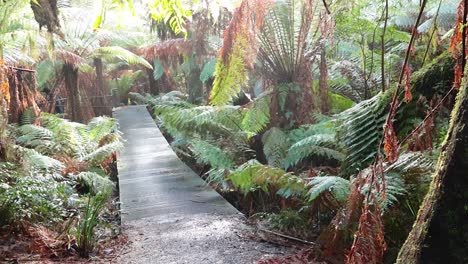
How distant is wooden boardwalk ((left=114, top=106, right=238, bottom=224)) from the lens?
4.05 meters

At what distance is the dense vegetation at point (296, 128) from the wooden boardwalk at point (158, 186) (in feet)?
0.86

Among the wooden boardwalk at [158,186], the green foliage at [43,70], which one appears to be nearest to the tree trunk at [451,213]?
the wooden boardwalk at [158,186]

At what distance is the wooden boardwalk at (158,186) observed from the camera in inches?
159

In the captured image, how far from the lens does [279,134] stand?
5.46 meters

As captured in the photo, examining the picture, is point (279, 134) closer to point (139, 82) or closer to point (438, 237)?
point (438, 237)

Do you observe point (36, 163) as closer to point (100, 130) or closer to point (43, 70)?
point (100, 130)

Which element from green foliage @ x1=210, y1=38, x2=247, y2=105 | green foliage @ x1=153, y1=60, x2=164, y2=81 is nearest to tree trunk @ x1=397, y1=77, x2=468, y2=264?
green foliage @ x1=210, y1=38, x2=247, y2=105

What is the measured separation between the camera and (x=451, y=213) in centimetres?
105

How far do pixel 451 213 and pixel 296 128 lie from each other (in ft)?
15.7

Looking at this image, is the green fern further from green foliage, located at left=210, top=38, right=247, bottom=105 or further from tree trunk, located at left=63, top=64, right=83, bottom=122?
green foliage, located at left=210, top=38, right=247, bottom=105

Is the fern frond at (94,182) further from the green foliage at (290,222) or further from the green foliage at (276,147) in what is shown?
the green foliage at (290,222)

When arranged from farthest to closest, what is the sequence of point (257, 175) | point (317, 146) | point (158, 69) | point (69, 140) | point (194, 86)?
1. point (158, 69)
2. point (194, 86)
3. point (69, 140)
4. point (317, 146)
5. point (257, 175)

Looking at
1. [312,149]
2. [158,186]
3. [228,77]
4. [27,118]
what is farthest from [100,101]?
[312,149]

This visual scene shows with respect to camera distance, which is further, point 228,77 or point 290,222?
point 228,77
